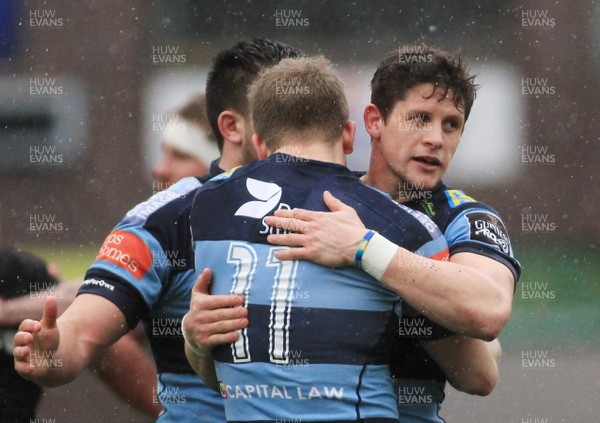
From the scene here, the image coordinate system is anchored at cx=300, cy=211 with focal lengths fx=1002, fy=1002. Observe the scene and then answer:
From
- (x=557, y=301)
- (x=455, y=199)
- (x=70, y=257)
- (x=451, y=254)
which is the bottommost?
(x=557, y=301)

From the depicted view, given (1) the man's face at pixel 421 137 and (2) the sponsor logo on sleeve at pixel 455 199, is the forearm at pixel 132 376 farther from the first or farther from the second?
(2) the sponsor logo on sleeve at pixel 455 199

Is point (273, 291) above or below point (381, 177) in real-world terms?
below

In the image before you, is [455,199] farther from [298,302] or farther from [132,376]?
[132,376]

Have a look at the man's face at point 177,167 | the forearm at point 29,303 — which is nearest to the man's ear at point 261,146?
the forearm at point 29,303

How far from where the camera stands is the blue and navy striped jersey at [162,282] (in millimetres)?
2742

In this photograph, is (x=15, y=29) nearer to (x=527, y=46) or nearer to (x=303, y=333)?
(x=527, y=46)

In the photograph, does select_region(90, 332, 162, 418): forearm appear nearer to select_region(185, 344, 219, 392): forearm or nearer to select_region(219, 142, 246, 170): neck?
select_region(219, 142, 246, 170): neck

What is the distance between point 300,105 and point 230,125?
0.85 m

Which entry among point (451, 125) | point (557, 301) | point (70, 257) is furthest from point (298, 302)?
point (70, 257)

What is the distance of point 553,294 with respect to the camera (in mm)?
11141

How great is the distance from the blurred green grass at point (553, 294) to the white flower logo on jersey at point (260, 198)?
7562mm

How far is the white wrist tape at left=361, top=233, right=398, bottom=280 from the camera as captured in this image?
2.34m

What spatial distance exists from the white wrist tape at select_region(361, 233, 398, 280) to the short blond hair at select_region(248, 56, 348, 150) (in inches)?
12.4

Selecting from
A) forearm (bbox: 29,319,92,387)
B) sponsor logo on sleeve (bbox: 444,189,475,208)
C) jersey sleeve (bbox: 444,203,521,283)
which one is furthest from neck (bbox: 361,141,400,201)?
forearm (bbox: 29,319,92,387)
